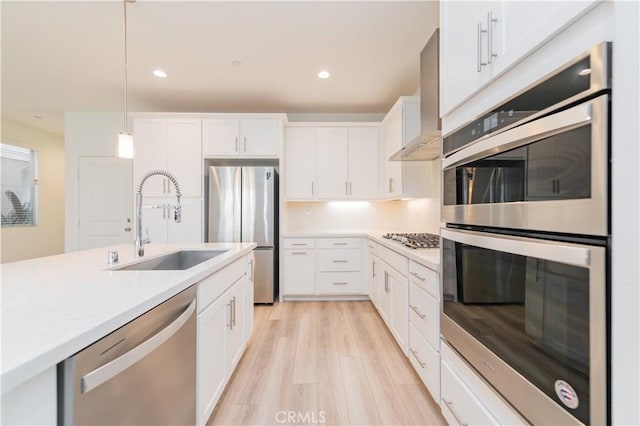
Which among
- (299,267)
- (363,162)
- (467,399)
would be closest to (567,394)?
(467,399)

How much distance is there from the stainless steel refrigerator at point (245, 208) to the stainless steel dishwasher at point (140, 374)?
7.37 feet

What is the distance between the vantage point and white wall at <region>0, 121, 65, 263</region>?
465 centimetres

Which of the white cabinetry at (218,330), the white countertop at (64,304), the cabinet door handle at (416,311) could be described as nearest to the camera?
the white countertop at (64,304)

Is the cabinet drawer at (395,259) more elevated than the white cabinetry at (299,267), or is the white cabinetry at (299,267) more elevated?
the cabinet drawer at (395,259)

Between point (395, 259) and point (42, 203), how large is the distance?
664 cm

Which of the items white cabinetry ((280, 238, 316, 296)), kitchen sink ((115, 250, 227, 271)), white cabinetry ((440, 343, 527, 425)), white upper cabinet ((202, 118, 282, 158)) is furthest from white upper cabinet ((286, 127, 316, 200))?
white cabinetry ((440, 343, 527, 425))

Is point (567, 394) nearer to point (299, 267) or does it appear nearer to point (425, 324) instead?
point (425, 324)

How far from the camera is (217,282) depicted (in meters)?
1.47

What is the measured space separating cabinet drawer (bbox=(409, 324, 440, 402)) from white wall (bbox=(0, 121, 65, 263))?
652 cm

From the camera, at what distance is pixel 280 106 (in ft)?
12.9

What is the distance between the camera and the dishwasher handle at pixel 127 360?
631mm

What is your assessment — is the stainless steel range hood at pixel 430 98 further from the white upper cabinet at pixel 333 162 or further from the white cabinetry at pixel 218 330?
the white cabinetry at pixel 218 330

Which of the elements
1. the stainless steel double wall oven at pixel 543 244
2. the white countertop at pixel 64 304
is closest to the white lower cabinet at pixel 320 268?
the white countertop at pixel 64 304

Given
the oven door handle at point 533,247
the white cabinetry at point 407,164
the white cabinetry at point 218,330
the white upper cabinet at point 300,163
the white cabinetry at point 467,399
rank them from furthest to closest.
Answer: the white upper cabinet at point 300,163, the white cabinetry at point 407,164, the white cabinetry at point 218,330, the white cabinetry at point 467,399, the oven door handle at point 533,247
